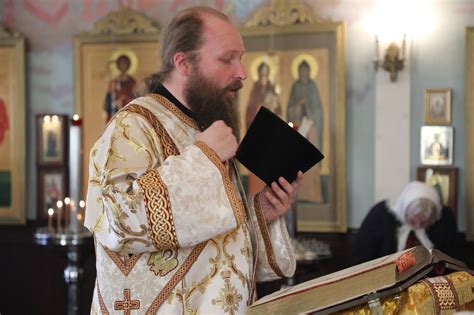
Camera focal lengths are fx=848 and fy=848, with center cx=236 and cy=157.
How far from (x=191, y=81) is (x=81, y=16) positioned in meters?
4.11

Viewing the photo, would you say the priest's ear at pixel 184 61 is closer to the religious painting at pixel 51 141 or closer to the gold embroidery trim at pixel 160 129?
the gold embroidery trim at pixel 160 129

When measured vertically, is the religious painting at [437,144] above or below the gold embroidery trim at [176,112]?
below

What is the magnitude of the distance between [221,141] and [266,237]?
1.45ft

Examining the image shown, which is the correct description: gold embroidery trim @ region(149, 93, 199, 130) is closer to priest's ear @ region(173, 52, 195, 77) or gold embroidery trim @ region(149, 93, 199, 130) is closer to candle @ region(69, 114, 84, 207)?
priest's ear @ region(173, 52, 195, 77)

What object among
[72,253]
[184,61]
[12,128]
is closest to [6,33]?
[12,128]

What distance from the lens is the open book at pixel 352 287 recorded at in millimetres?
1575

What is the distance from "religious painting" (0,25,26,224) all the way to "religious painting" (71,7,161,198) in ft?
1.51

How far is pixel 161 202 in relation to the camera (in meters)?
1.90

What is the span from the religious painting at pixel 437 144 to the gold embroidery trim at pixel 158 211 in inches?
140

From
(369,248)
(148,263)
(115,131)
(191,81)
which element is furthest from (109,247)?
(369,248)

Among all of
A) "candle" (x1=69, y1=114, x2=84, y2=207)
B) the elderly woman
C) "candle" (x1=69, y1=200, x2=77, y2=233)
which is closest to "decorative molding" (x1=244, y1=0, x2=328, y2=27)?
the elderly woman

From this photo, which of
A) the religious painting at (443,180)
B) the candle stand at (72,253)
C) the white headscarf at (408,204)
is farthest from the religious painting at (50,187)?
the religious painting at (443,180)

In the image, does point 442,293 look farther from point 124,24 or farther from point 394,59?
point 124,24

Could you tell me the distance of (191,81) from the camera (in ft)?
7.14
